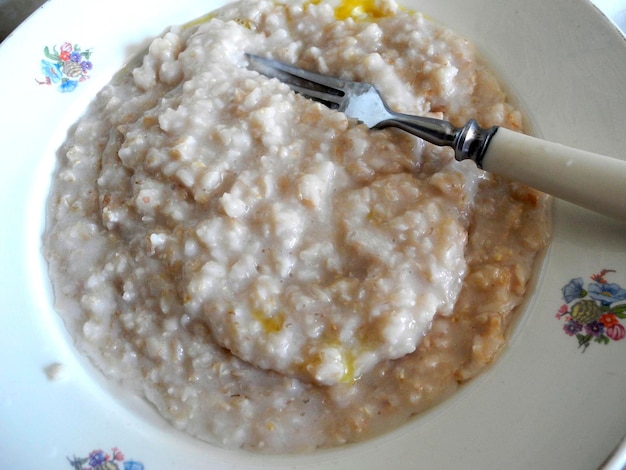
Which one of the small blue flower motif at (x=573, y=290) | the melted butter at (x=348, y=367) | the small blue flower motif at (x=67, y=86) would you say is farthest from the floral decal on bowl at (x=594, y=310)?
the small blue flower motif at (x=67, y=86)

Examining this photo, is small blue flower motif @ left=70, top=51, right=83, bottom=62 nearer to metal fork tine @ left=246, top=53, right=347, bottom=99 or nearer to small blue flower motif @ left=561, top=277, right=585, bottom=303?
metal fork tine @ left=246, top=53, right=347, bottom=99

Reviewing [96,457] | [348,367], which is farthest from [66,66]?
[348,367]

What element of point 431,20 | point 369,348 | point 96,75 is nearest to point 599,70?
point 431,20

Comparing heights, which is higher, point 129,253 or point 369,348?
point 129,253

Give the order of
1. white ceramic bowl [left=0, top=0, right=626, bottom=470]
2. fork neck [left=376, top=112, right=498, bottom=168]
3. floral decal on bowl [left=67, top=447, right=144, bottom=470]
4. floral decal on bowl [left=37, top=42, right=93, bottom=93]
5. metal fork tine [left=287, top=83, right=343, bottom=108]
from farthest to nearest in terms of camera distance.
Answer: floral decal on bowl [left=37, top=42, right=93, bottom=93]
metal fork tine [left=287, top=83, right=343, bottom=108]
fork neck [left=376, top=112, right=498, bottom=168]
floral decal on bowl [left=67, top=447, right=144, bottom=470]
white ceramic bowl [left=0, top=0, right=626, bottom=470]

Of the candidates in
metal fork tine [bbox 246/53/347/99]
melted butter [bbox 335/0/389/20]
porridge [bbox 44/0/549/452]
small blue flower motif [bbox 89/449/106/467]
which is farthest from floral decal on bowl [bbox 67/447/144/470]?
melted butter [bbox 335/0/389/20]

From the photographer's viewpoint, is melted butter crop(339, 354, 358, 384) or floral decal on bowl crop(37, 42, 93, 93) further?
floral decal on bowl crop(37, 42, 93, 93)

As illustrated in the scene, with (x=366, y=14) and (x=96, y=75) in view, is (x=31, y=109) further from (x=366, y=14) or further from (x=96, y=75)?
(x=366, y=14)
